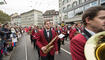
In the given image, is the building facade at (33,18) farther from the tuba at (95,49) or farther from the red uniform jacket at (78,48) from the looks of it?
the tuba at (95,49)

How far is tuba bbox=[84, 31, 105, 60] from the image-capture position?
1.12 meters

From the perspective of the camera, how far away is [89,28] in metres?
1.53

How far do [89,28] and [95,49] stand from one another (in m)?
0.42

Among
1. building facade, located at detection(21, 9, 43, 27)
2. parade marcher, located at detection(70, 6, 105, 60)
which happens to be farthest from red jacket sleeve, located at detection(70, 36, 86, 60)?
building facade, located at detection(21, 9, 43, 27)

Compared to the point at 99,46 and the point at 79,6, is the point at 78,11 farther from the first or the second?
the point at 99,46

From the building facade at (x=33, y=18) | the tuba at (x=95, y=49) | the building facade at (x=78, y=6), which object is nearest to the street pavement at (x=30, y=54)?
the tuba at (x=95, y=49)

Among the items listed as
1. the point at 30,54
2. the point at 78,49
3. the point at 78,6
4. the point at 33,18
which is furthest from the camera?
the point at 33,18

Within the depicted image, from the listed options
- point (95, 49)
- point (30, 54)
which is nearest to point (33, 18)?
point (30, 54)

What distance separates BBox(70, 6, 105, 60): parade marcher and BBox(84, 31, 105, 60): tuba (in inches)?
6.8

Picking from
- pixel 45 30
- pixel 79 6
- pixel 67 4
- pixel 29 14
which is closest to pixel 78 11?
pixel 79 6

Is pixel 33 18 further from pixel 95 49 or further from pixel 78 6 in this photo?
pixel 95 49

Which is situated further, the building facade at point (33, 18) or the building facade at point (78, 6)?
the building facade at point (33, 18)

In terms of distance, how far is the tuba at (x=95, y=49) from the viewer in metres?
1.12

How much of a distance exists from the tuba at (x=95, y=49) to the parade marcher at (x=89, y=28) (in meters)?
0.17
